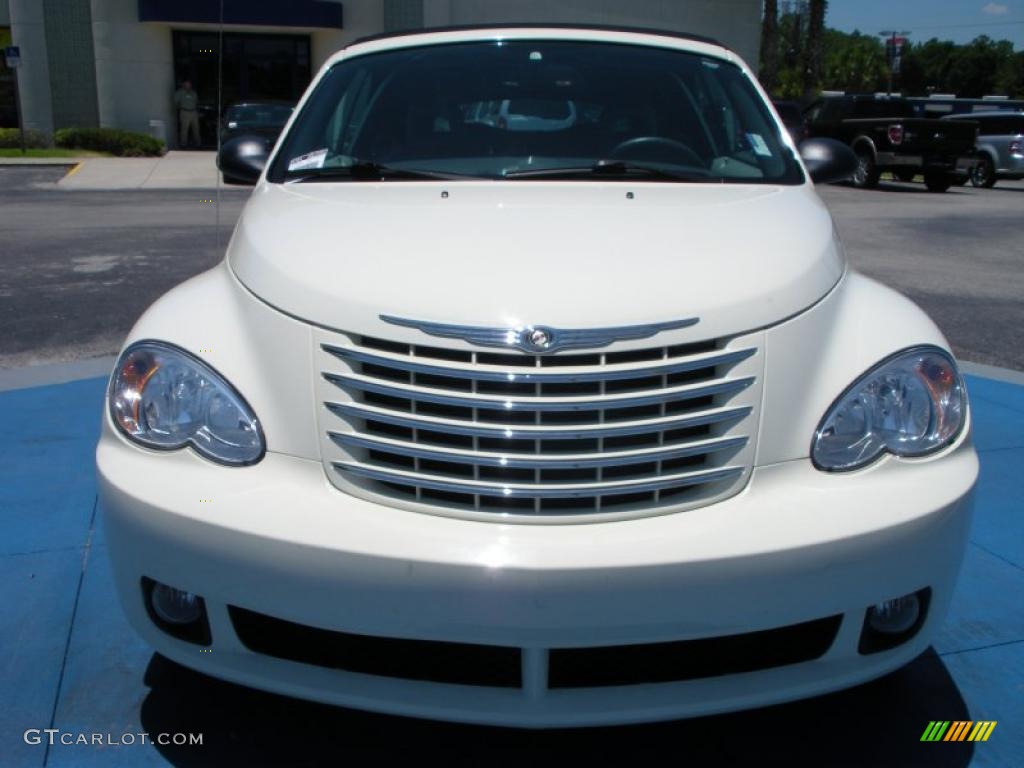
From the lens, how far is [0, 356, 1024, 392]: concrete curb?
5.59 m

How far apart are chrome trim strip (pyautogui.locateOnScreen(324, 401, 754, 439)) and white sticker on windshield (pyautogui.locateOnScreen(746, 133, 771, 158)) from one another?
1580mm

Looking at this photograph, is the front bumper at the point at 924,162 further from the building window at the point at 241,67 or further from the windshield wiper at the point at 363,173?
the windshield wiper at the point at 363,173

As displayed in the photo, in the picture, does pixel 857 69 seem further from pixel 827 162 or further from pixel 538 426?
pixel 538 426

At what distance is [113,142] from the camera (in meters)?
24.7

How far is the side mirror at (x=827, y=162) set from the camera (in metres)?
3.83

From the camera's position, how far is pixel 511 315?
2164 millimetres

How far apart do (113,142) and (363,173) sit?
23769mm

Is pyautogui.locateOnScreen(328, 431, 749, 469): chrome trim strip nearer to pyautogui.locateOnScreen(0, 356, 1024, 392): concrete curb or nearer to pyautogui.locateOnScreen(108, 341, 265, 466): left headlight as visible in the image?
pyautogui.locateOnScreen(108, 341, 265, 466): left headlight

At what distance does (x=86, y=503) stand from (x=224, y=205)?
12.3m

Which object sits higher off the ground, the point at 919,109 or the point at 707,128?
the point at 707,128

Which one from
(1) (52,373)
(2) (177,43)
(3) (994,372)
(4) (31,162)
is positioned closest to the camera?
(1) (52,373)

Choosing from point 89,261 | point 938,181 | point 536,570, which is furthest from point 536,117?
point 938,181

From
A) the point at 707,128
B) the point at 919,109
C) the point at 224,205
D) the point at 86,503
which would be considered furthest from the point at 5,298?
the point at 919,109

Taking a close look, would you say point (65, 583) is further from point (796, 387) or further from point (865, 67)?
point (865, 67)
